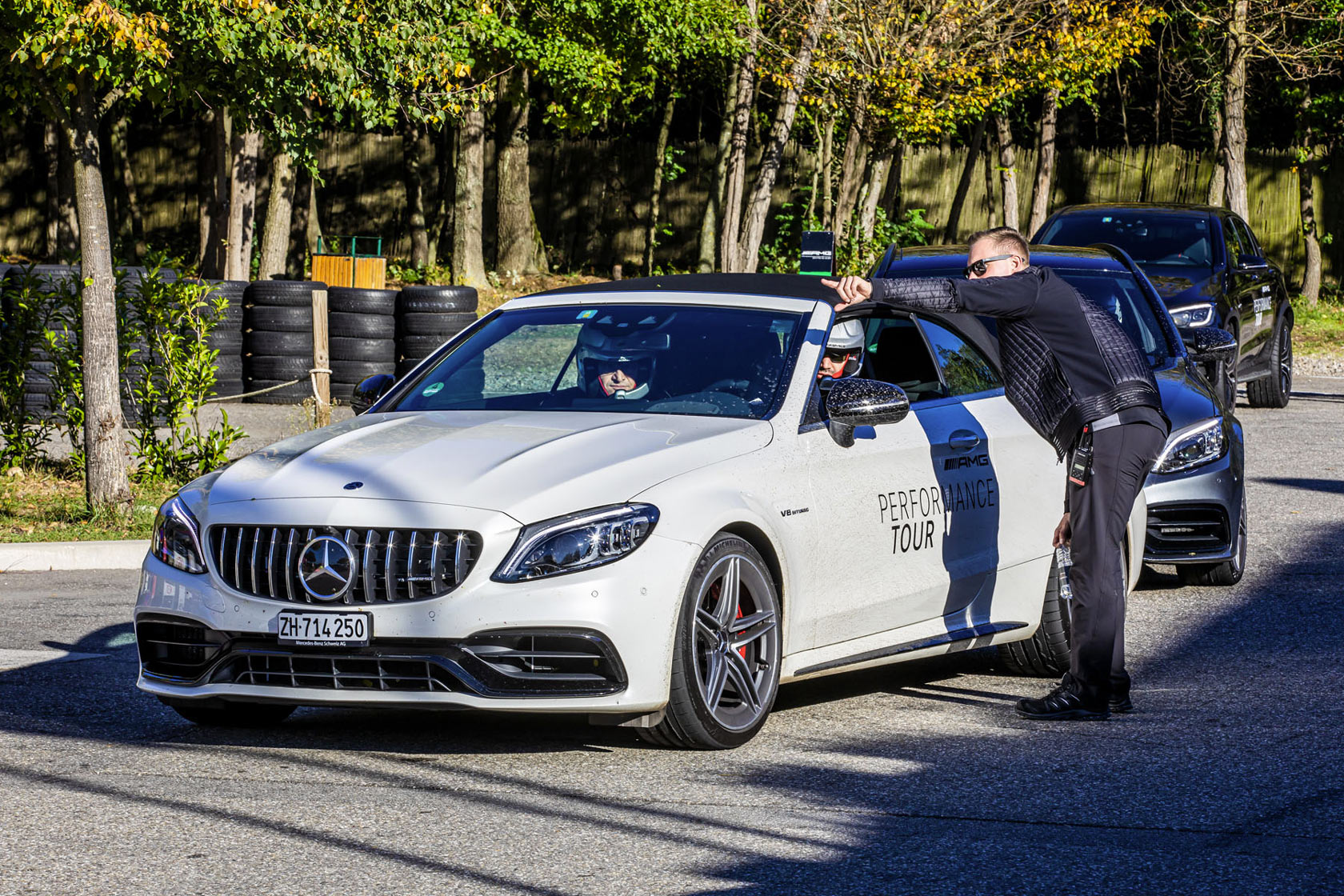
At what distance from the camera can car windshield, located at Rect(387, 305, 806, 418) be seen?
6598mm

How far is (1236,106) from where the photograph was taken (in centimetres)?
2967

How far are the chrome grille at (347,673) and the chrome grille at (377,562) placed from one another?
0.19 meters

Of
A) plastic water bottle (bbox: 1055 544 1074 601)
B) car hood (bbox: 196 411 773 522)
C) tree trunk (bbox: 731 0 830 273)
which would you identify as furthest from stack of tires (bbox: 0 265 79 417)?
tree trunk (bbox: 731 0 830 273)

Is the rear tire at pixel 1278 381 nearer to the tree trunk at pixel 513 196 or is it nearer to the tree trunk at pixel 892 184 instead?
the tree trunk at pixel 892 184

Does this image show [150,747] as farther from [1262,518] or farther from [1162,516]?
[1262,518]

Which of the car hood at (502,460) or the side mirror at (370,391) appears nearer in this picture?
the car hood at (502,460)

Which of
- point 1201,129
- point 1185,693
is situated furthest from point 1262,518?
point 1201,129

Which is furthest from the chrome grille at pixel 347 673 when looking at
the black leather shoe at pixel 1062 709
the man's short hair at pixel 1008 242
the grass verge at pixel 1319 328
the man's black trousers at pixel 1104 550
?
the grass verge at pixel 1319 328

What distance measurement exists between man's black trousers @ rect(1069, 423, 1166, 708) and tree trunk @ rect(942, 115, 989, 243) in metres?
30.6

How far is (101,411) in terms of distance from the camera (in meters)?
11.8

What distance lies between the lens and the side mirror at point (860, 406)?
6.41 m

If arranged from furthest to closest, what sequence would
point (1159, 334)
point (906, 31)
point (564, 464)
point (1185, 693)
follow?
1. point (906, 31)
2. point (1159, 334)
3. point (1185, 693)
4. point (564, 464)

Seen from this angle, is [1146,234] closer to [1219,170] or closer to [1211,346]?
[1211,346]

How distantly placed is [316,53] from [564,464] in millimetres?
6718
